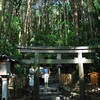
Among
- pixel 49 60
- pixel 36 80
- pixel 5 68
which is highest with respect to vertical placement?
pixel 49 60

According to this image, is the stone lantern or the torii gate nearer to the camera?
the stone lantern

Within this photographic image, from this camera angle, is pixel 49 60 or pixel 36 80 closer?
pixel 36 80

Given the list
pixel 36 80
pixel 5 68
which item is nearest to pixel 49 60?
pixel 36 80

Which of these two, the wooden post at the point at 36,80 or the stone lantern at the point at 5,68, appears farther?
the wooden post at the point at 36,80

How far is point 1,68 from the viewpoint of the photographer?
326 inches

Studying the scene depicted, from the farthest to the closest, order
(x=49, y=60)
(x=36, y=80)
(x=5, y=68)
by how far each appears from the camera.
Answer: (x=49, y=60) → (x=36, y=80) → (x=5, y=68)

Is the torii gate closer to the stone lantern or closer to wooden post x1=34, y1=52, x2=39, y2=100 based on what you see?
wooden post x1=34, y1=52, x2=39, y2=100

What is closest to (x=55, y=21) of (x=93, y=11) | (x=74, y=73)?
(x=93, y=11)

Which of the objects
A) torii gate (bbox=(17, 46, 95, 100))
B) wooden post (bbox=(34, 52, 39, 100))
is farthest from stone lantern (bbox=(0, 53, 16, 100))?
wooden post (bbox=(34, 52, 39, 100))

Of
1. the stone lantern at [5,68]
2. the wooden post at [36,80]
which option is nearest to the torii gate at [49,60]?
the wooden post at [36,80]

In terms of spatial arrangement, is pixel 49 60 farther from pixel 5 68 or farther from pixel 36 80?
pixel 5 68

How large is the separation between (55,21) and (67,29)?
6.64 m

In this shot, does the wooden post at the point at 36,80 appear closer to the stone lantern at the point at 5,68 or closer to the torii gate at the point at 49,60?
the torii gate at the point at 49,60

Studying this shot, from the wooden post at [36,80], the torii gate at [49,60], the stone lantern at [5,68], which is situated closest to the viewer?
the stone lantern at [5,68]
